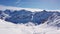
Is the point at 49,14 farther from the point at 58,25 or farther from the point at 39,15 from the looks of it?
the point at 58,25

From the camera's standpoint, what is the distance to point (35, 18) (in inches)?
7505

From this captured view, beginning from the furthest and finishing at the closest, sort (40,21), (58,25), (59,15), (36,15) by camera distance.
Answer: (36,15) → (40,21) → (59,15) → (58,25)

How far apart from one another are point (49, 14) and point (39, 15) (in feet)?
50.6

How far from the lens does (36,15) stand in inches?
7643

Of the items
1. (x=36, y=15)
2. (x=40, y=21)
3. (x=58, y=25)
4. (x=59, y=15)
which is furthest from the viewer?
(x=36, y=15)

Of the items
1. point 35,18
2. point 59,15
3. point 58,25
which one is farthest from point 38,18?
point 58,25

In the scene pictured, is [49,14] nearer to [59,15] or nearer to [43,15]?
[43,15]

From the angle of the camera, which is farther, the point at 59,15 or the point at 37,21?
the point at 37,21

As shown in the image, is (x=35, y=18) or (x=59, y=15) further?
(x=35, y=18)

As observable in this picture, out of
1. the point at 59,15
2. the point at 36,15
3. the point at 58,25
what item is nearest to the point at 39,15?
the point at 36,15

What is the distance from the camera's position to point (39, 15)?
625 feet

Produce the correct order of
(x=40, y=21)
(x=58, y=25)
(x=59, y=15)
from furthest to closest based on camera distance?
(x=40, y=21) < (x=59, y=15) < (x=58, y=25)

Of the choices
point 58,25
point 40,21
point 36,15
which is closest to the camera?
point 58,25

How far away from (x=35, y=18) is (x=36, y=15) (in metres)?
5.37
